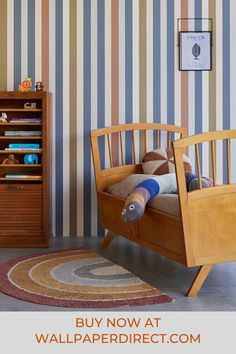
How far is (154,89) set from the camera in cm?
432

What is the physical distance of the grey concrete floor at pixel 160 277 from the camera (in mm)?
2543

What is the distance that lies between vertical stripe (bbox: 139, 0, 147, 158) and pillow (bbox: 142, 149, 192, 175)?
28cm

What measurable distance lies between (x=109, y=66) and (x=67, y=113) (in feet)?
1.55

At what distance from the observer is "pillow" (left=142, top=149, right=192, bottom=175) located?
392 centimetres

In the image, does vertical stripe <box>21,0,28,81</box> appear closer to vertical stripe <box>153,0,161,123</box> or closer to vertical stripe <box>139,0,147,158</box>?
vertical stripe <box>139,0,147,158</box>

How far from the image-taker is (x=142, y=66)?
4.31 meters

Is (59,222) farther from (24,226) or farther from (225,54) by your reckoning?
(225,54)

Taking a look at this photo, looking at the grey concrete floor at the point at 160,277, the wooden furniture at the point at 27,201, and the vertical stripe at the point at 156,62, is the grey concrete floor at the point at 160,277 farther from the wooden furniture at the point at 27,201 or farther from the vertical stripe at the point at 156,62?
the vertical stripe at the point at 156,62

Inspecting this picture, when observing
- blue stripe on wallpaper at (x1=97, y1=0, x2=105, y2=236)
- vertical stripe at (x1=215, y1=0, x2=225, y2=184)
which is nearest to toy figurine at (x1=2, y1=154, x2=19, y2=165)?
blue stripe on wallpaper at (x1=97, y1=0, x2=105, y2=236)

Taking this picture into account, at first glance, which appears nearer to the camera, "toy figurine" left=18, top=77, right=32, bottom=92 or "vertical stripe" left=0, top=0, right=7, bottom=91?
"toy figurine" left=18, top=77, right=32, bottom=92

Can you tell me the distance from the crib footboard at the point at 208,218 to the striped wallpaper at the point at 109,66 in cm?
165

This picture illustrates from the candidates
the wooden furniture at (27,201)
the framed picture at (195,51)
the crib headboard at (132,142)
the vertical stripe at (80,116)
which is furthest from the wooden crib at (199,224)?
the framed picture at (195,51)

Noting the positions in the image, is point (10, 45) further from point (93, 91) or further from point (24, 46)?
point (93, 91)

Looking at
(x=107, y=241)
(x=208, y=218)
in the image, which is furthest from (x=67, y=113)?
(x=208, y=218)
